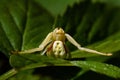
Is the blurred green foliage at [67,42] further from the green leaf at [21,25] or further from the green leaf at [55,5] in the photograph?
the green leaf at [55,5]

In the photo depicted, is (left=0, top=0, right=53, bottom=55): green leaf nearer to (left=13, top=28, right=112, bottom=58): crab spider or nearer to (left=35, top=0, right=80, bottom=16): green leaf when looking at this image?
(left=13, top=28, right=112, bottom=58): crab spider

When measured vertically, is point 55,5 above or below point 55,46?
above

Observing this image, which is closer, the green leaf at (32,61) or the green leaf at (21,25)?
the green leaf at (32,61)

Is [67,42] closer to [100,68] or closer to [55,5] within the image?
[100,68]

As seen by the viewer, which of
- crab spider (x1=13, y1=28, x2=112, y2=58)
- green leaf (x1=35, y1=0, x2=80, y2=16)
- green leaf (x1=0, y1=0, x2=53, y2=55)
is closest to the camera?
crab spider (x1=13, y1=28, x2=112, y2=58)

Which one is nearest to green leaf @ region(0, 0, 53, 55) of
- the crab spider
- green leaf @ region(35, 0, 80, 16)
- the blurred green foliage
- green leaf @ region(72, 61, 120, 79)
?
the blurred green foliage

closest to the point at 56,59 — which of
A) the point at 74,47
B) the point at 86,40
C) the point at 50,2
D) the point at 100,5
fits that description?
the point at 74,47

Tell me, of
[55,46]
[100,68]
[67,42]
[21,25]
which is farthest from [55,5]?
[100,68]

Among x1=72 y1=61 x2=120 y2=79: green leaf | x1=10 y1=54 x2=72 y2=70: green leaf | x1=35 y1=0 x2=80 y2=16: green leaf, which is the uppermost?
x1=35 y1=0 x2=80 y2=16: green leaf

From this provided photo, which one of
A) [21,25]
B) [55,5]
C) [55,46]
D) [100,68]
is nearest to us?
[100,68]

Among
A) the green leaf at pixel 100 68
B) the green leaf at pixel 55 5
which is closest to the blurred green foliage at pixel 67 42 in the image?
the green leaf at pixel 100 68
